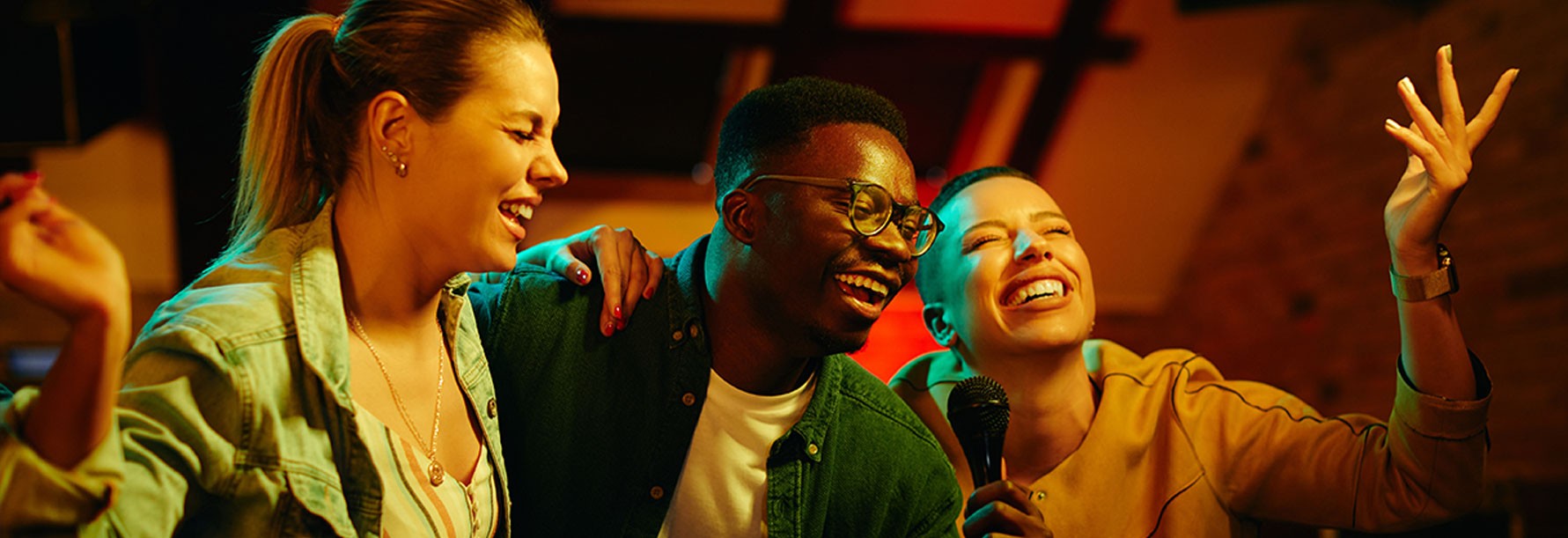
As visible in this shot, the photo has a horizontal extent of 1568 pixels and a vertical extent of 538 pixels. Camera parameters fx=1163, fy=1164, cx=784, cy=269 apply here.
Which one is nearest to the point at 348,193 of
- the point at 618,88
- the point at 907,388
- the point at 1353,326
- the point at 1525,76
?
the point at 907,388

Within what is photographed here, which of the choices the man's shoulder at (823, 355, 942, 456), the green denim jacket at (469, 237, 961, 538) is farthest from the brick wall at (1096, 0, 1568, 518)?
the green denim jacket at (469, 237, 961, 538)

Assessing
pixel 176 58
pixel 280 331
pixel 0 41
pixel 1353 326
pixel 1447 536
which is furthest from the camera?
pixel 1353 326

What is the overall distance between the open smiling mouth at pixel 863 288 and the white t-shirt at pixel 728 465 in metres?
0.27

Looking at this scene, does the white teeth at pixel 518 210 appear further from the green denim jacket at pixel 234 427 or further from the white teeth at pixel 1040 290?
the white teeth at pixel 1040 290

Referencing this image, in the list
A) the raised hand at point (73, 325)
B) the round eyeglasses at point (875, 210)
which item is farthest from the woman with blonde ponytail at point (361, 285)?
the round eyeglasses at point (875, 210)

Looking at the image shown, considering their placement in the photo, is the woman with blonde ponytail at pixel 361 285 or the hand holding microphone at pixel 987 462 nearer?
the woman with blonde ponytail at pixel 361 285

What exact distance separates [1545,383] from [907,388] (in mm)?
2830

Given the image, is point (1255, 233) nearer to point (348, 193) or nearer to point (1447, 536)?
point (1447, 536)

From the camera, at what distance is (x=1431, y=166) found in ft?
6.82

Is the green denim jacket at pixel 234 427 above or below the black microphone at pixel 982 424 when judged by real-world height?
above

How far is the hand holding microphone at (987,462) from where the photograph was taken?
194cm

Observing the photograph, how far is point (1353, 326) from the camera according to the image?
202 inches

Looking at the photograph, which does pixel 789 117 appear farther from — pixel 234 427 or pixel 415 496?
pixel 234 427

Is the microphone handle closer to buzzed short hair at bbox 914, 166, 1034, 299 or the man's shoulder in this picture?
the man's shoulder
